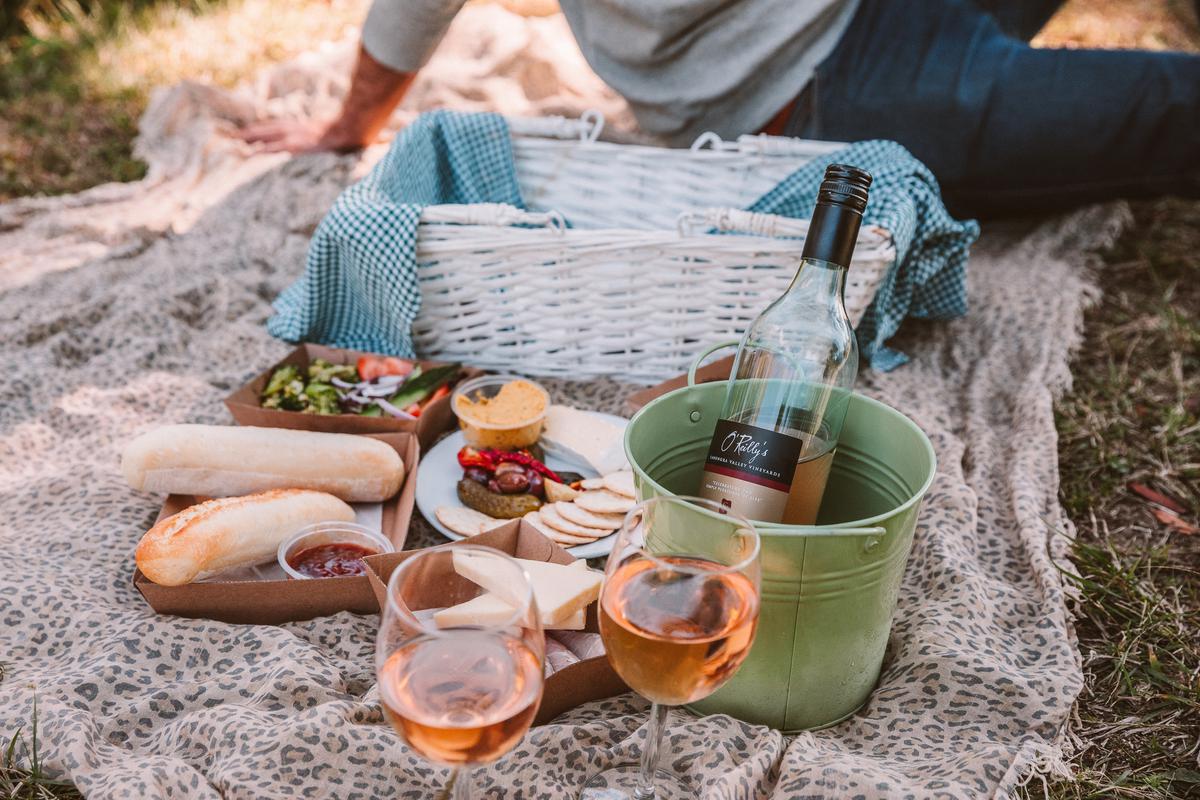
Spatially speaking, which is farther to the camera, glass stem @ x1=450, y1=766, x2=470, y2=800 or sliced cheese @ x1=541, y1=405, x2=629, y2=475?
sliced cheese @ x1=541, y1=405, x2=629, y2=475

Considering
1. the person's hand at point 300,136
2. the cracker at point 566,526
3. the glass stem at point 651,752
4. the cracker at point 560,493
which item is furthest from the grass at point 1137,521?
the person's hand at point 300,136

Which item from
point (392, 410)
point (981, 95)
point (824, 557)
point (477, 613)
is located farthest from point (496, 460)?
point (981, 95)

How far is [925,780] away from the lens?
1.23 m

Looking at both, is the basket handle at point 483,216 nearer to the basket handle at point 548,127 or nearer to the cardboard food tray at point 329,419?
the cardboard food tray at point 329,419

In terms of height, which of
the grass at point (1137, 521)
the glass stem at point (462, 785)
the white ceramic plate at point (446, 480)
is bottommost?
the grass at point (1137, 521)

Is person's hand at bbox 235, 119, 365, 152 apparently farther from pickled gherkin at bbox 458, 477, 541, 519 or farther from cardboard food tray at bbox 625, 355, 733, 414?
pickled gherkin at bbox 458, 477, 541, 519

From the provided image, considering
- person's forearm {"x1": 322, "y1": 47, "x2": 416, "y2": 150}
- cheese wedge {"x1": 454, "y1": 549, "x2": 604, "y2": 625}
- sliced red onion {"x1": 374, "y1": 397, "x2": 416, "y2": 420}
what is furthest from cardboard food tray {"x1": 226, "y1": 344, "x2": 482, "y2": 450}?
person's forearm {"x1": 322, "y1": 47, "x2": 416, "y2": 150}

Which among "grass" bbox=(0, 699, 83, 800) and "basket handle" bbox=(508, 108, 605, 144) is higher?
"basket handle" bbox=(508, 108, 605, 144)

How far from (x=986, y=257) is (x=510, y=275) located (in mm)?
1772

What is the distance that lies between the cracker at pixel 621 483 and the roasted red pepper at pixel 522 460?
0.11m

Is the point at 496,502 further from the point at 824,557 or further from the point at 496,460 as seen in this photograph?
the point at 824,557

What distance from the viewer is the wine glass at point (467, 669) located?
87 centimetres

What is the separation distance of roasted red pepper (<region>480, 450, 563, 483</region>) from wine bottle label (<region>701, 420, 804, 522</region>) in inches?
20.7

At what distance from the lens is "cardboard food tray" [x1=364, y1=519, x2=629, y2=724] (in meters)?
1.31
